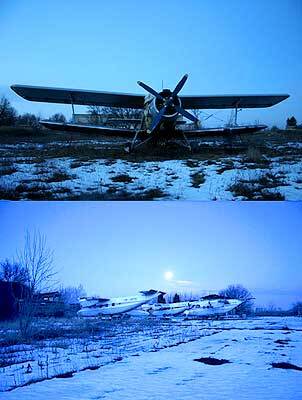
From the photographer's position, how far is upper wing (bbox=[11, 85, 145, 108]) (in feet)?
11.3

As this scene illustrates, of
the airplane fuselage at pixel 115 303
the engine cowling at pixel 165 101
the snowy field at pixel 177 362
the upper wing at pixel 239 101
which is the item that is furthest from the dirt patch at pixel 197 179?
the snowy field at pixel 177 362

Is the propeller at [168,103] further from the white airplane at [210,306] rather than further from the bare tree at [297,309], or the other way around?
the bare tree at [297,309]

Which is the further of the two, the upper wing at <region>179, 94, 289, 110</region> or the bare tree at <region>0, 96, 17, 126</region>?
the upper wing at <region>179, 94, 289, 110</region>

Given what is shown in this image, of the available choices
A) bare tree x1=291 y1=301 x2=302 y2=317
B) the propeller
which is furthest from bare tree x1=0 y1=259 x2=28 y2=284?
bare tree x1=291 y1=301 x2=302 y2=317

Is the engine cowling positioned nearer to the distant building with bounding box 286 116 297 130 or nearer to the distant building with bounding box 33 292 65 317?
the distant building with bounding box 286 116 297 130

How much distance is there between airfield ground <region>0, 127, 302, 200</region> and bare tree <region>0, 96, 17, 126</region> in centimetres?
5

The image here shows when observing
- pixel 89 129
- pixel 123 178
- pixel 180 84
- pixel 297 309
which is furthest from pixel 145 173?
pixel 297 309

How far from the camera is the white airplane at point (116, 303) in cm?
345

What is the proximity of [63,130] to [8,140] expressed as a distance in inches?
17.7

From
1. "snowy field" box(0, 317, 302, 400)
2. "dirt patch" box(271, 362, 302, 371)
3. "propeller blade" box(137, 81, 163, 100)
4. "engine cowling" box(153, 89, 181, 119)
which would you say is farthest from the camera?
"engine cowling" box(153, 89, 181, 119)

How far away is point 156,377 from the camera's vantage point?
3.03 meters

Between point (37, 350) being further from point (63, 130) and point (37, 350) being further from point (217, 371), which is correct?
point (63, 130)

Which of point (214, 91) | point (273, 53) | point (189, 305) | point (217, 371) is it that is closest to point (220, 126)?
point (214, 91)

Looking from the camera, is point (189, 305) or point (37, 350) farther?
point (189, 305)
